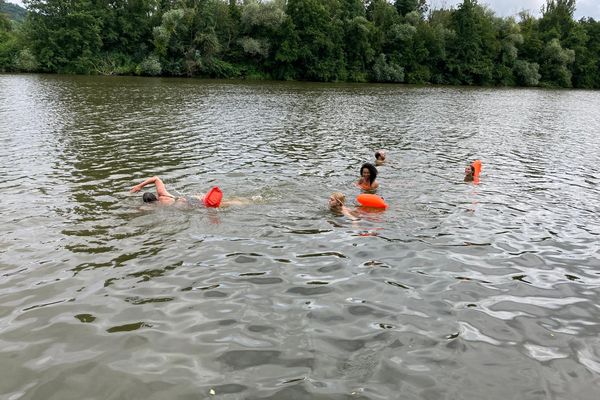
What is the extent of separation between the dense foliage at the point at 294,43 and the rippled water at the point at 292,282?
54.3 metres

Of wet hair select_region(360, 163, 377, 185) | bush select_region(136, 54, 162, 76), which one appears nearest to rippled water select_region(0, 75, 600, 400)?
wet hair select_region(360, 163, 377, 185)

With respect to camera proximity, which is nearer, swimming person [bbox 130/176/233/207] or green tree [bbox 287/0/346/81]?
swimming person [bbox 130/176/233/207]

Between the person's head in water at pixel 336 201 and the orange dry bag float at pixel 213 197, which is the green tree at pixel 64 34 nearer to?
the orange dry bag float at pixel 213 197

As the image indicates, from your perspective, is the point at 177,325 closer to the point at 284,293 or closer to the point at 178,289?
the point at 178,289

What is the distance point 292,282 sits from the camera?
24.2ft

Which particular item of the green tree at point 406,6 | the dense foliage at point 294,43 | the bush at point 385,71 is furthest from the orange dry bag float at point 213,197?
the green tree at point 406,6

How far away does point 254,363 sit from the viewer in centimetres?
536

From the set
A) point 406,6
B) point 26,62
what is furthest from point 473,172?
point 406,6

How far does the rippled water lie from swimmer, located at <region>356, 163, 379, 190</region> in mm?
373

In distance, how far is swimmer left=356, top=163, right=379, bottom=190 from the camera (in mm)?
12727

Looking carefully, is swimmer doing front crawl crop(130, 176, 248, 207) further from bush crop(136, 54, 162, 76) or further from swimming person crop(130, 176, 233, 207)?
bush crop(136, 54, 162, 76)

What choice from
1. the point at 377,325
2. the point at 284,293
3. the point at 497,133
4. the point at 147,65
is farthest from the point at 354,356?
the point at 147,65

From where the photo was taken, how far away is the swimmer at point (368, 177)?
12727mm

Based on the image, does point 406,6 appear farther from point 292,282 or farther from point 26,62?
point 292,282
